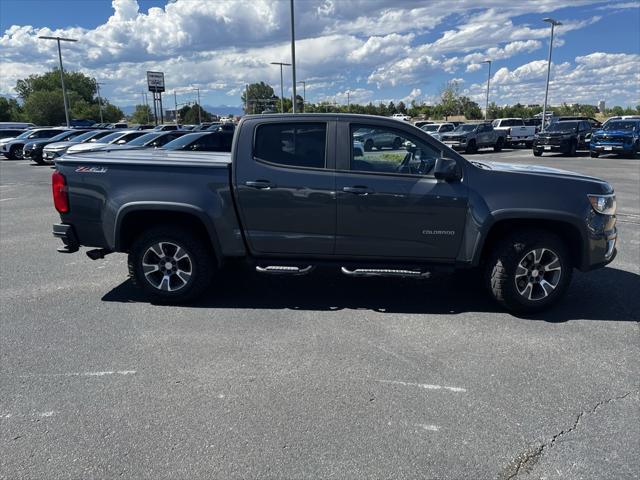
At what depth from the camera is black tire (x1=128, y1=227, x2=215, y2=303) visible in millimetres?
5008

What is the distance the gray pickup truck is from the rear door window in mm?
10

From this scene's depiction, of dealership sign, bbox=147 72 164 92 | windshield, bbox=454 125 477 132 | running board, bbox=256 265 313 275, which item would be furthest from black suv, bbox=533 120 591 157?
dealership sign, bbox=147 72 164 92

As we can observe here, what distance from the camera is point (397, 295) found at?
546cm

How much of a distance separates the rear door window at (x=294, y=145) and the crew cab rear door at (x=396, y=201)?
0.19 metres

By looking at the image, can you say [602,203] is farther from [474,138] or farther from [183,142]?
[474,138]

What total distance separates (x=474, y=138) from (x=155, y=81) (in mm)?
48227

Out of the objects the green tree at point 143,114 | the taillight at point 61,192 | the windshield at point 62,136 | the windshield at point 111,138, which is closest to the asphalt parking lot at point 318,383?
the taillight at point 61,192

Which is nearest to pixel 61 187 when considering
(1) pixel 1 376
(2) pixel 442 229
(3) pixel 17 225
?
(1) pixel 1 376

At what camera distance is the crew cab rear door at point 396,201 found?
15.4ft

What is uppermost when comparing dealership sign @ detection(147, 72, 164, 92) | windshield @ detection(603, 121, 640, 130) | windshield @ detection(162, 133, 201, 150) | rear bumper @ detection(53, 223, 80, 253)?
dealership sign @ detection(147, 72, 164, 92)

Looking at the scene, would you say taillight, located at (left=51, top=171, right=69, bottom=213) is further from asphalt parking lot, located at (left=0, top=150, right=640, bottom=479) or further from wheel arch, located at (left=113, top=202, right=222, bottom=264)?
asphalt parking lot, located at (left=0, top=150, right=640, bottom=479)

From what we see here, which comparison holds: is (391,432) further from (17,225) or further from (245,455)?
(17,225)

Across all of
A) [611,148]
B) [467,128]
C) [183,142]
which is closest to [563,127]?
[611,148]

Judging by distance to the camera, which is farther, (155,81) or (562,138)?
(155,81)
